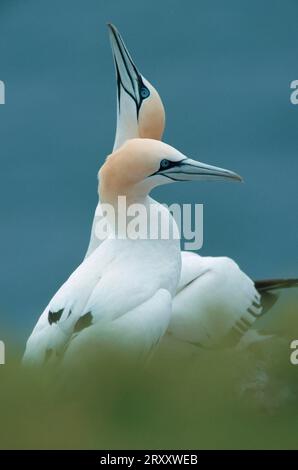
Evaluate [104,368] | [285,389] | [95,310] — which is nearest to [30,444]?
[104,368]

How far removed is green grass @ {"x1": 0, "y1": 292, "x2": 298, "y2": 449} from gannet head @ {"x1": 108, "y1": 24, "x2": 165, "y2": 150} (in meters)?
4.24

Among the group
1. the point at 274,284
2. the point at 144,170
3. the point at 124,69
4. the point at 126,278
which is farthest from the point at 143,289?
the point at 124,69

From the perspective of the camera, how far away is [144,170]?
16.2 ft

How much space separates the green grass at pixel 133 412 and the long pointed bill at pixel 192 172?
2757mm

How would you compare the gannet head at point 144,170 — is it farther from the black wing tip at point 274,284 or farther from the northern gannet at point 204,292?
the black wing tip at point 274,284

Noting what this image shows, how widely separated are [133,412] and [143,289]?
2.63m

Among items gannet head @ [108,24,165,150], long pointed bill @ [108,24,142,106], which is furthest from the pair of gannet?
long pointed bill @ [108,24,142,106]

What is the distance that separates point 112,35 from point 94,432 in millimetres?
4953

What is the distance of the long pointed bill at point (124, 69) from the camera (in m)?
6.64
